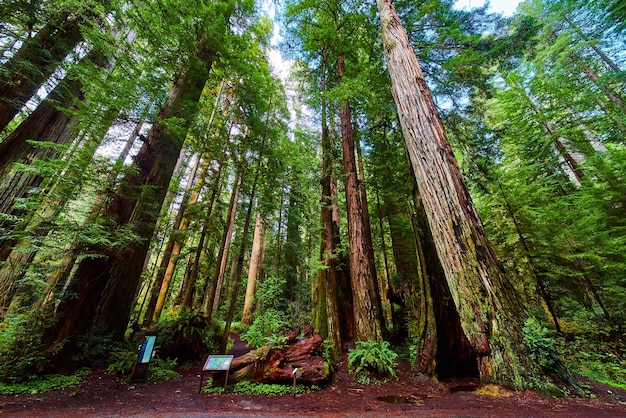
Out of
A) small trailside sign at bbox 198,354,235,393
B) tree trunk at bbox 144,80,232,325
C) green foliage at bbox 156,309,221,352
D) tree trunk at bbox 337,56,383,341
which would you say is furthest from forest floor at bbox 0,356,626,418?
tree trunk at bbox 144,80,232,325

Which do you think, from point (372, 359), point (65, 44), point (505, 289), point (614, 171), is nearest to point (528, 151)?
point (614, 171)

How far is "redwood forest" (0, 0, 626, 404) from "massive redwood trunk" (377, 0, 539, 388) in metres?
0.03

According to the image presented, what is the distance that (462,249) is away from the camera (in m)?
4.02

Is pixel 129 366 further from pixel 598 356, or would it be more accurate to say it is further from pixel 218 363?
pixel 598 356

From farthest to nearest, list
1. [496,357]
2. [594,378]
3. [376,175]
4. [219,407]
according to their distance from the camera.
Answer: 1. [376,175]
2. [594,378]
3. [219,407]
4. [496,357]

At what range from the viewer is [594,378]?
4.60 metres

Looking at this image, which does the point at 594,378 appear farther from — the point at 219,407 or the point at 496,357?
the point at 219,407

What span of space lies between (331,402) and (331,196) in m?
5.34

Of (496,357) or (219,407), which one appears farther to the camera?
(219,407)

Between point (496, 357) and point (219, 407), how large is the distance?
4.43m

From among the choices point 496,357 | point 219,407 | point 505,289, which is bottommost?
point 219,407

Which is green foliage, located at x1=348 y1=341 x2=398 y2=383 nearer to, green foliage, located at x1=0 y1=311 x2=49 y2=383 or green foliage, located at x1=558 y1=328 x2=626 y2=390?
green foliage, located at x1=558 y1=328 x2=626 y2=390

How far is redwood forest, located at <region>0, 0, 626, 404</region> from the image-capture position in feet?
13.8

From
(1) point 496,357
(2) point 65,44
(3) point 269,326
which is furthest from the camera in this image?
→ (3) point 269,326
